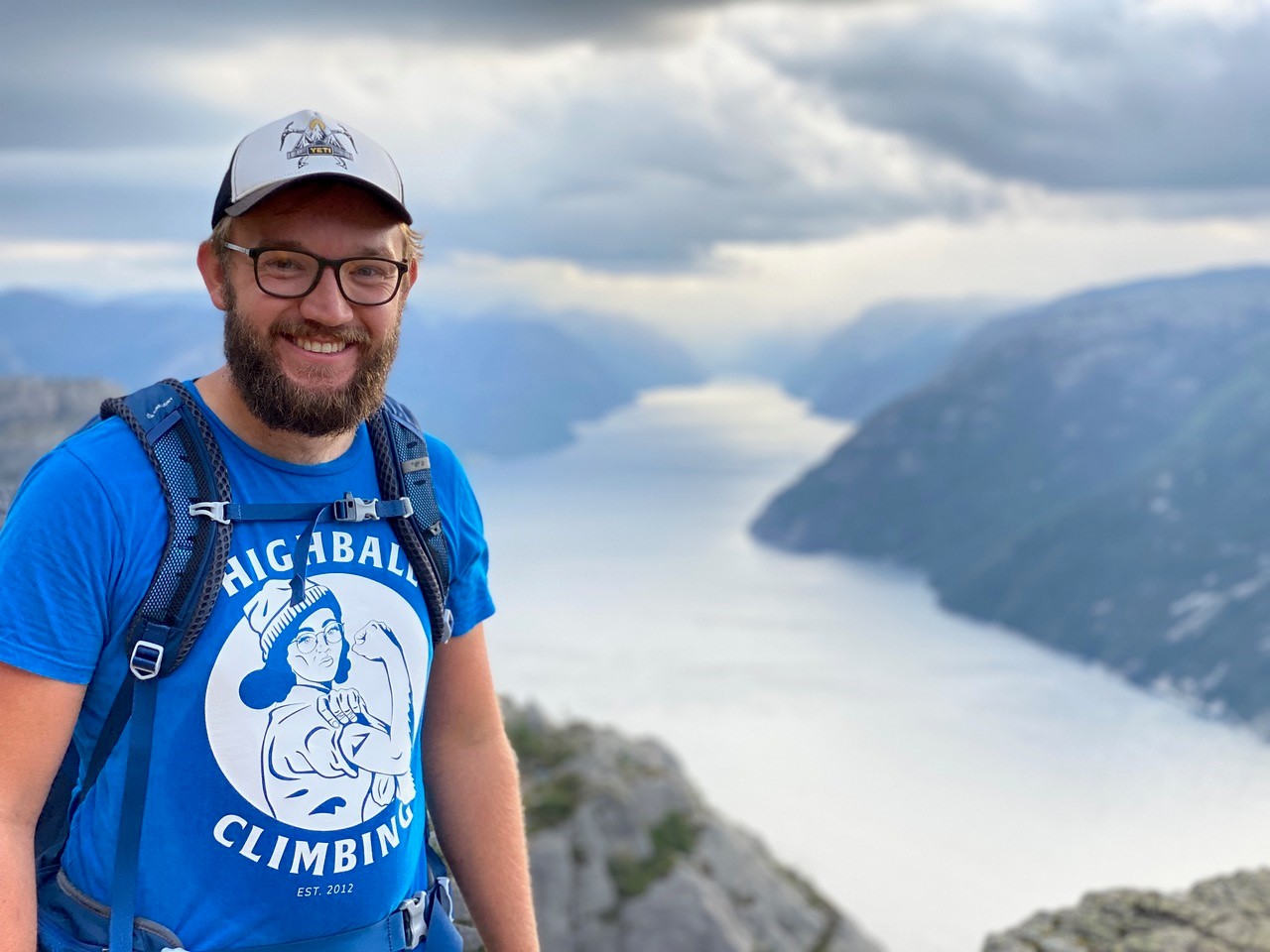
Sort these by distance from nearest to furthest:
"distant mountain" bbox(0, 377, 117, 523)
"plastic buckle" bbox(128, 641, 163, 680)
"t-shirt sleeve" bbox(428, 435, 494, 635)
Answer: "plastic buckle" bbox(128, 641, 163, 680) < "t-shirt sleeve" bbox(428, 435, 494, 635) < "distant mountain" bbox(0, 377, 117, 523)

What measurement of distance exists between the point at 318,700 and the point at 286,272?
1.24 meters

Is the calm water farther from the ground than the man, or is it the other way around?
the calm water

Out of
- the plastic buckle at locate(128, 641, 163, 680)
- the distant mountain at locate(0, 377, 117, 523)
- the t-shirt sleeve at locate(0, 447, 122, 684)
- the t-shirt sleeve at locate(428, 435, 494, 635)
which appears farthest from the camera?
the distant mountain at locate(0, 377, 117, 523)

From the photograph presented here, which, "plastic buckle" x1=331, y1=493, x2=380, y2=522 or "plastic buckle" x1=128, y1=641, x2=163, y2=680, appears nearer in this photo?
"plastic buckle" x1=128, y1=641, x2=163, y2=680

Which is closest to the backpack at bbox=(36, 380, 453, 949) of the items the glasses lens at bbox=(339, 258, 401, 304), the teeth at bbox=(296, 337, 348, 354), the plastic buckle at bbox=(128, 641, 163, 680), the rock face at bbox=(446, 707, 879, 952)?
the plastic buckle at bbox=(128, 641, 163, 680)

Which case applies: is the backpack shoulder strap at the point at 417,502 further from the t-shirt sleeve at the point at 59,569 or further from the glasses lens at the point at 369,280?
the t-shirt sleeve at the point at 59,569

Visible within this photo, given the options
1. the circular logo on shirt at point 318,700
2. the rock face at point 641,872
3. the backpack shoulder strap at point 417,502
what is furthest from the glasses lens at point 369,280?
the rock face at point 641,872

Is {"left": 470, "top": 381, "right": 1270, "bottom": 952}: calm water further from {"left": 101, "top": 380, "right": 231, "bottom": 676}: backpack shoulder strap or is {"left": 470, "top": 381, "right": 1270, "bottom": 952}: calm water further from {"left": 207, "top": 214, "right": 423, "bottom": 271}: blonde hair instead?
{"left": 101, "top": 380, "right": 231, "bottom": 676}: backpack shoulder strap

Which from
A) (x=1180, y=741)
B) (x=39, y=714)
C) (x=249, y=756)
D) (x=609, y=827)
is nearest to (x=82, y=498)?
(x=39, y=714)

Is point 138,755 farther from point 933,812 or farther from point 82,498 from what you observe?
point 933,812

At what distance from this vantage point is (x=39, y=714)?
280 cm

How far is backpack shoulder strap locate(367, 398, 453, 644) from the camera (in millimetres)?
3436

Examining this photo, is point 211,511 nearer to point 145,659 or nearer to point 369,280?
point 145,659

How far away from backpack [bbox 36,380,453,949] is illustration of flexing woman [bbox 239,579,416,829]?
3.9 inches
